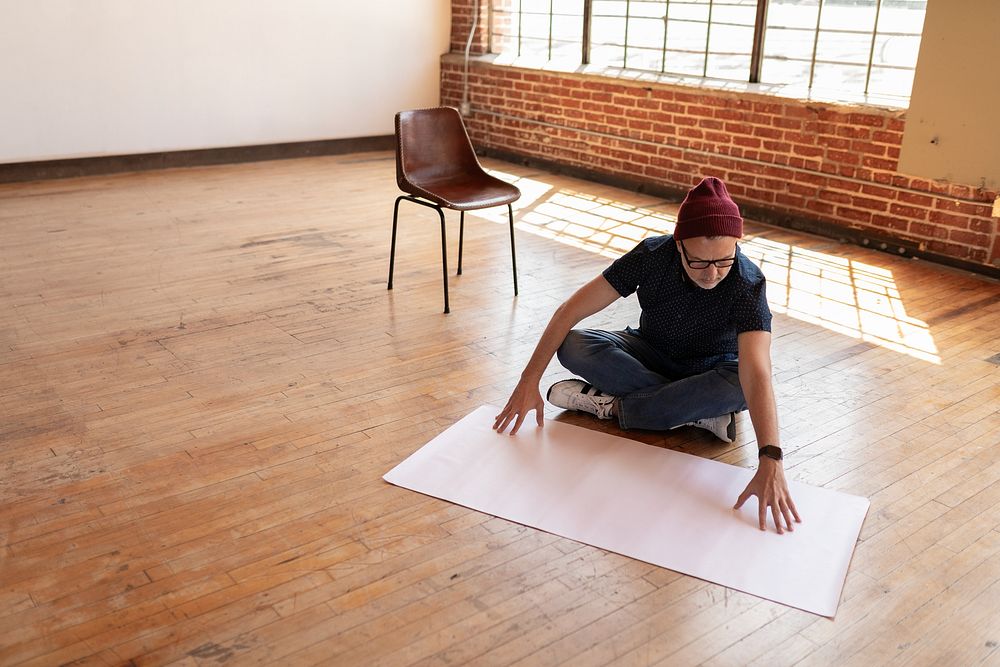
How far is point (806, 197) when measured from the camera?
5.41 m

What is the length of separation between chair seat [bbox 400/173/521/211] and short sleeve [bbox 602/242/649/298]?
1.16 meters

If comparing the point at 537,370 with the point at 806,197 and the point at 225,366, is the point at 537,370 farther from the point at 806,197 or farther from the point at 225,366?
the point at 806,197

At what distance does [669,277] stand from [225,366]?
1.65 metres

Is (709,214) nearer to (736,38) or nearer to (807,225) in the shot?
(807,225)

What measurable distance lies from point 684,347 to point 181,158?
519cm

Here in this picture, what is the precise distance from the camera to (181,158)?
22.6 feet

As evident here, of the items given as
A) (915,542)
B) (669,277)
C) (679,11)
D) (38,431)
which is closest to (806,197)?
(679,11)

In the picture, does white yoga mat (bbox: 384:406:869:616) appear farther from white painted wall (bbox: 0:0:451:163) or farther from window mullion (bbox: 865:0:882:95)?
white painted wall (bbox: 0:0:451:163)

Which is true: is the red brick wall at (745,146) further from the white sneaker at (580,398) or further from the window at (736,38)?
the white sneaker at (580,398)

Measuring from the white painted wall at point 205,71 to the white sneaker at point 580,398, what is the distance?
4.82m

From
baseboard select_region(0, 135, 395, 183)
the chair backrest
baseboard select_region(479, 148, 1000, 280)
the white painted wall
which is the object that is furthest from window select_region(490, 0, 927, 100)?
the chair backrest

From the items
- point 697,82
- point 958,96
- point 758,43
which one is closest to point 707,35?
point 697,82

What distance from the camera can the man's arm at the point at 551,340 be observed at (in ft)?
8.93

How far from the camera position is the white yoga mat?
2201 millimetres
